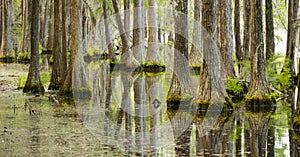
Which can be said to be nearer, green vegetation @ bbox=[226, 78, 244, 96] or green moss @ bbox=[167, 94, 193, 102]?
green moss @ bbox=[167, 94, 193, 102]

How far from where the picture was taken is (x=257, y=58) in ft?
55.7

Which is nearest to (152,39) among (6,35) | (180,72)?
(6,35)

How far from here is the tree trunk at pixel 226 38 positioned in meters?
20.1

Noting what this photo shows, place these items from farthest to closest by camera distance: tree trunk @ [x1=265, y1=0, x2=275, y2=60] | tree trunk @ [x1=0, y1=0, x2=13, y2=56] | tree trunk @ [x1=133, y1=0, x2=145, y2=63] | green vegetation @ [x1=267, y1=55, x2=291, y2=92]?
tree trunk @ [x1=0, y1=0, x2=13, y2=56]
tree trunk @ [x1=133, y1=0, x2=145, y2=63]
green vegetation @ [x1=267, y1=55, x2=291, y2=92]
tree trunk @ [x1=265, y1=0, x2=275, y2=60]

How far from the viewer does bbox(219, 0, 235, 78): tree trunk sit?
20.1 m

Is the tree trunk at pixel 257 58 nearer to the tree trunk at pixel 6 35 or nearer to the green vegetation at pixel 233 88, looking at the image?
the green vegetation at pixel 233 88

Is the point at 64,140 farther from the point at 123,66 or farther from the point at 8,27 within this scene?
the point at 8,27

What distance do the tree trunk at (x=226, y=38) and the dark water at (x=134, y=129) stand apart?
2450mm

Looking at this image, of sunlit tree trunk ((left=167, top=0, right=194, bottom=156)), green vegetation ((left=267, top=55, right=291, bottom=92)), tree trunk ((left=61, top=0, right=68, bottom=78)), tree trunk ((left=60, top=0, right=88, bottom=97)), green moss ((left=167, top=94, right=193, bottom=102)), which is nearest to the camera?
sunlit tree trunk ((left=167, top=0, right=194, bottom=156))

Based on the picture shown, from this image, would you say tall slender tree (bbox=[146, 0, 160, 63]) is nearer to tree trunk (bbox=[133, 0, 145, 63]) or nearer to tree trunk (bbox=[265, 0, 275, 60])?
tree trunk (bbox=[133, 0, 145, 63])

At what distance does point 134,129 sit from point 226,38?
9.30 metres

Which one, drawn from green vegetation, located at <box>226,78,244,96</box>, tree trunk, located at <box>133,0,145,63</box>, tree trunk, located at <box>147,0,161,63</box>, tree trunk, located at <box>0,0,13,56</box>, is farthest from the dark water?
tree trunk, located at <box>0,0,13,56</box>

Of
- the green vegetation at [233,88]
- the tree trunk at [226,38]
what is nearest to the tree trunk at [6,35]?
the tree trunk at [226,38]

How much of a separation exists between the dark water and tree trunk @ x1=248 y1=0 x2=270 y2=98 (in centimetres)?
77
